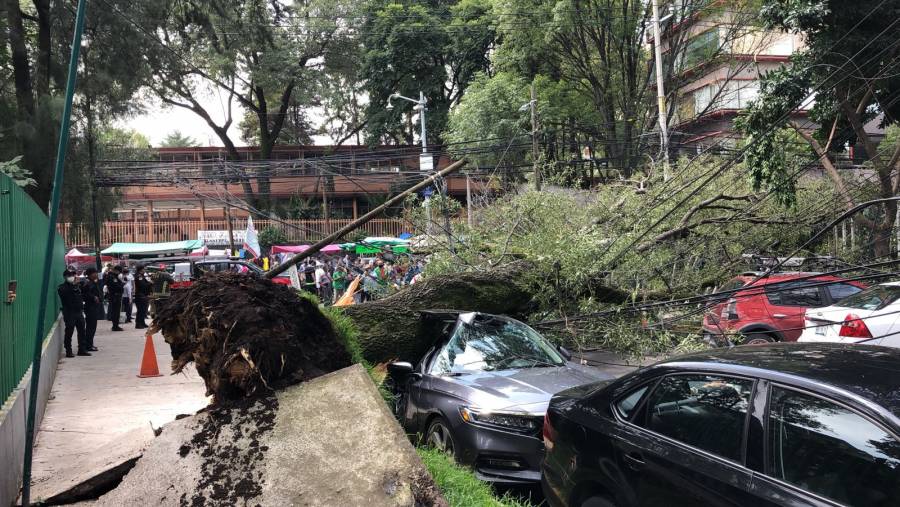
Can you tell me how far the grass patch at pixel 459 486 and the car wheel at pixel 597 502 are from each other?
2.47 feet

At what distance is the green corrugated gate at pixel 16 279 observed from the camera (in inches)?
214

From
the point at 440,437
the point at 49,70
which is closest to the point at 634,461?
the point at 440,437

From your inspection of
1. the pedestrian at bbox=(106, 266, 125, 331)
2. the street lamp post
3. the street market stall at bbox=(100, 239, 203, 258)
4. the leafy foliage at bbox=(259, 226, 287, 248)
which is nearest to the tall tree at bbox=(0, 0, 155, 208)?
the pedestrian at bbox=(106, 266, 125, 331)

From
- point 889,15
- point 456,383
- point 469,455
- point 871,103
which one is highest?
point 889,15

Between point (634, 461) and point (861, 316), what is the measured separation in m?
6.24

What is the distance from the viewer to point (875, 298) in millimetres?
8547

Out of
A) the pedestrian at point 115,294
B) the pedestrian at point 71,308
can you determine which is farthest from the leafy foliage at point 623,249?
the pedestrian at point 115,294

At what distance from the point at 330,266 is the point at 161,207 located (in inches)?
914

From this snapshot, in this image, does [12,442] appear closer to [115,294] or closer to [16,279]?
[16,279]

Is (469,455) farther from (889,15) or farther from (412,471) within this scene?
(889,15)

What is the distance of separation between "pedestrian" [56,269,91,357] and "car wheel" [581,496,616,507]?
1137cm

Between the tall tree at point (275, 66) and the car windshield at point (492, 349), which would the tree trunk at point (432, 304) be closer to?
the car windshield at point (492, 349)

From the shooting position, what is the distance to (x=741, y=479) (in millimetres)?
2908

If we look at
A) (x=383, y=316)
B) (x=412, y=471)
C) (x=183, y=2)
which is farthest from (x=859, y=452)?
(x=183, y=2)
